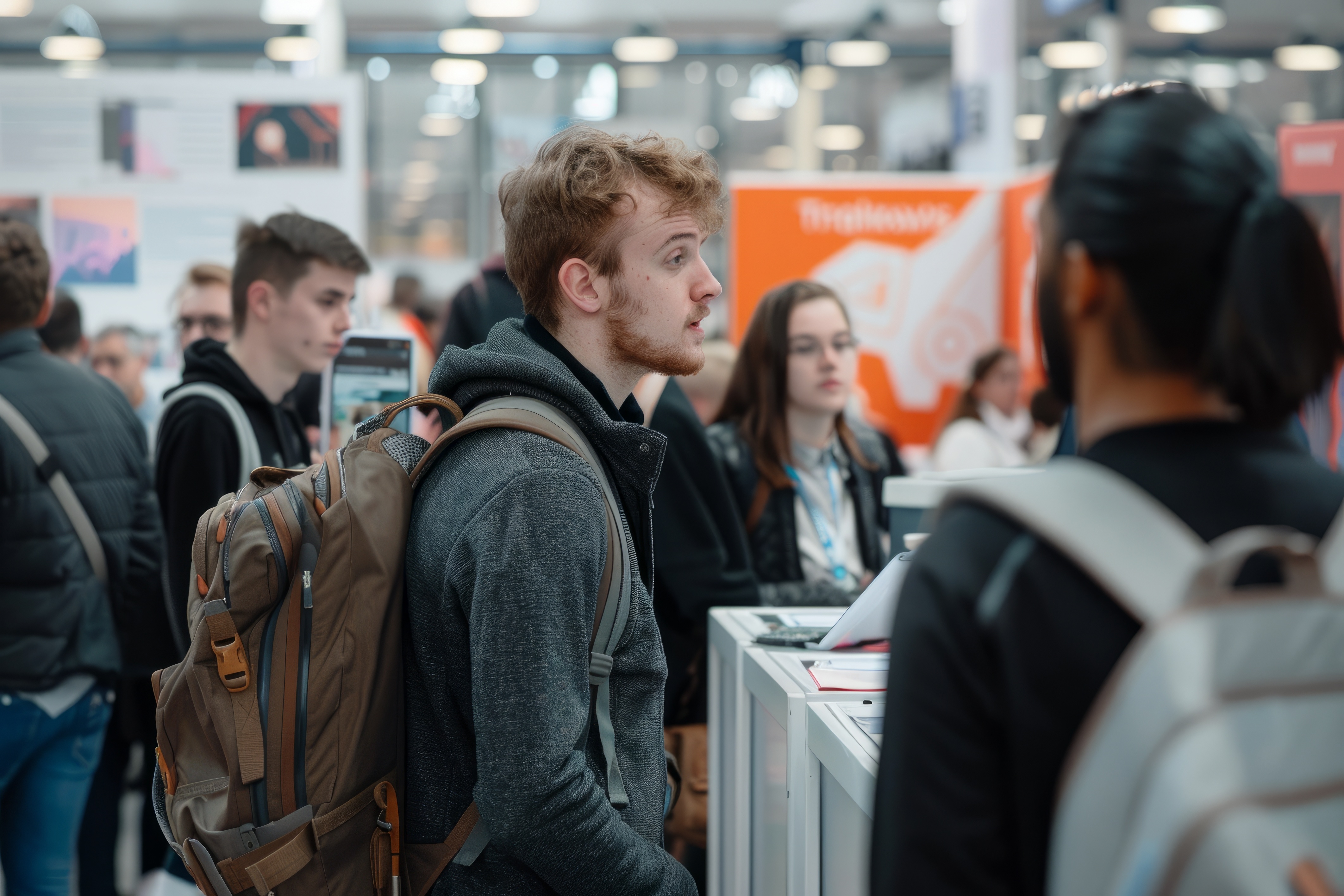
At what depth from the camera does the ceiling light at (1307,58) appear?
39.1 feet

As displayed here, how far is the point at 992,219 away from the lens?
6.34 m

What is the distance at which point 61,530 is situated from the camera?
2.57 metres

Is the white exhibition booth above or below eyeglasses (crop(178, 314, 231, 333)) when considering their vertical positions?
below

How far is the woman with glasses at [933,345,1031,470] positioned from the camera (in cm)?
541

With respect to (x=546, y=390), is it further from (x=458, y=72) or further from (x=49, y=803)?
(x=458, y=72)

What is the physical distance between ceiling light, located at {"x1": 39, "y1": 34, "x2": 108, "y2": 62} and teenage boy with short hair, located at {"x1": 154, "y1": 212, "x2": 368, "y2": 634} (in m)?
9.19

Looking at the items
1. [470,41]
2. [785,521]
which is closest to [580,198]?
[785,521]

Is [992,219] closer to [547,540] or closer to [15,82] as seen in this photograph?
[15,82]

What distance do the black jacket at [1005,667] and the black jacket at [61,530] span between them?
7.33 feet

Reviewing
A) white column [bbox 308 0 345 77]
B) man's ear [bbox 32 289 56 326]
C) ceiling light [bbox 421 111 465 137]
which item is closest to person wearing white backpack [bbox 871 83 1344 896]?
man's ear [bbox 32 289 56 326]

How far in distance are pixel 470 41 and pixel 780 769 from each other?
1097 centimetres

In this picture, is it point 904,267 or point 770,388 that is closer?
point 770,388

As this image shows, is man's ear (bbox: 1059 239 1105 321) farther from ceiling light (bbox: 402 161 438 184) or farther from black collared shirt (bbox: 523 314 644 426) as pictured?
A: ceiling light (bbox: 402 161 438 184)

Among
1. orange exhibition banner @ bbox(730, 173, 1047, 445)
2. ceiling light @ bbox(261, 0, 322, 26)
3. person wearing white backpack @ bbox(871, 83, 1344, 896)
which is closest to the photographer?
person wearing white backpack @ bbox(871, 83, 1344, 896)
